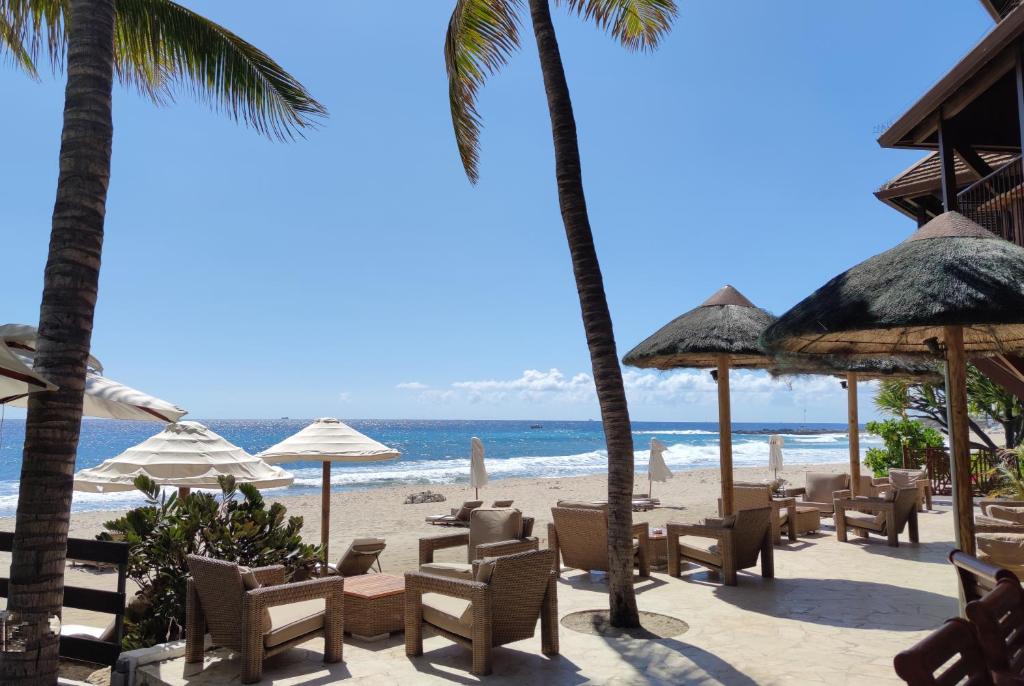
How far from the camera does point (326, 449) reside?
780 cm

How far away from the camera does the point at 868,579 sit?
7.00 metres

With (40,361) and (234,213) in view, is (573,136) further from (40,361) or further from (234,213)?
(234,213)

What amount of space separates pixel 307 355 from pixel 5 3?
76577 mm

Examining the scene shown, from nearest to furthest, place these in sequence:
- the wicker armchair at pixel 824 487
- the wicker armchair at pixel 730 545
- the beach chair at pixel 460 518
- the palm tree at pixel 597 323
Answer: the palm tree at pixel 597 323 → the wicker armchair at pixel 730 545 → the wicker armchair at pixel 824 487 → the beach chair at pixel 460 518

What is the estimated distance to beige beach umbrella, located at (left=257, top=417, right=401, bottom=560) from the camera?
7711 mm

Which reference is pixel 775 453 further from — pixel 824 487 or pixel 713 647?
pixel 713 647

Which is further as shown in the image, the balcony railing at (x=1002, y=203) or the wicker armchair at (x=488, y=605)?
the balcony railing at (x=1002, y=203)

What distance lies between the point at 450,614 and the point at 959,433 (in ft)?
12.9

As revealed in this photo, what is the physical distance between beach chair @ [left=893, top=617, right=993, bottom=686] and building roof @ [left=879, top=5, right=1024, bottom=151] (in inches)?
269

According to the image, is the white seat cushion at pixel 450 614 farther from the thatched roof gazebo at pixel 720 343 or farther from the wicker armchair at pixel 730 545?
the thatched roof gazebo at pixel 720 343

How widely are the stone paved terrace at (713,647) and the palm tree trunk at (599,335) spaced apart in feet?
1.85

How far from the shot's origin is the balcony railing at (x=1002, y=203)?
295 inches

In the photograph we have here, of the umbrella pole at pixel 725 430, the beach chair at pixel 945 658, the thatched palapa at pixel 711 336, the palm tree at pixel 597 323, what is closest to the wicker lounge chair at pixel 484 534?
the palm tree at pixel 597 323

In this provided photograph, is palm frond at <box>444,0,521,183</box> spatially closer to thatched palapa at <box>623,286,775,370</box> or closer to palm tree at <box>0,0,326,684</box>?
thatched palapa at <box>623,286,775,370</box>
